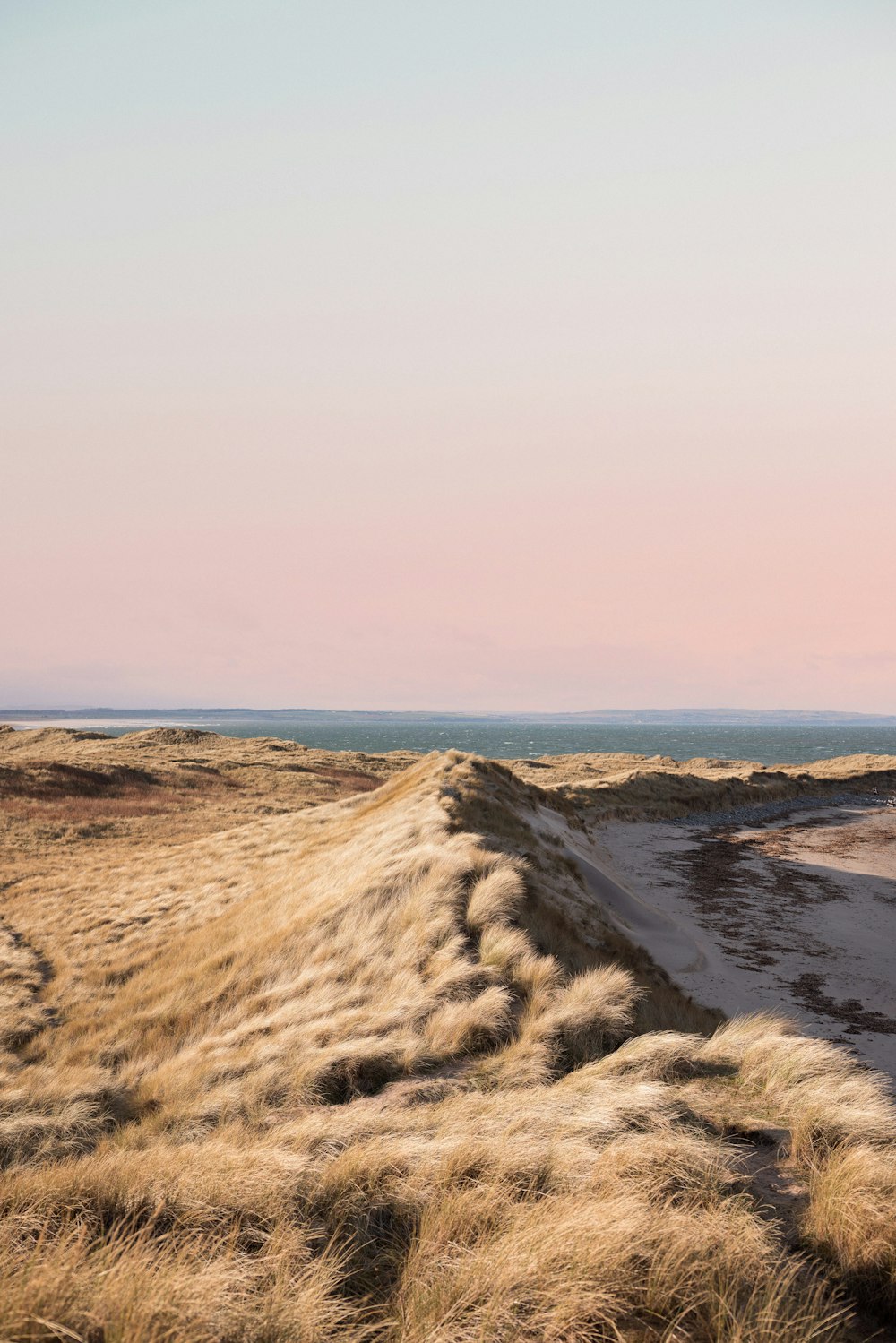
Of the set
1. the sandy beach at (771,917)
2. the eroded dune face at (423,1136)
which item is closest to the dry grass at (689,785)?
the sandy beach at (771,917)

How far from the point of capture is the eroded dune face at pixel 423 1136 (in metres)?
3.81

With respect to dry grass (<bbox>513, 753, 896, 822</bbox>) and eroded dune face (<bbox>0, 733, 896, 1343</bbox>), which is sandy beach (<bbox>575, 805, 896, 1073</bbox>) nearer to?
eroded dune face (<bbox>0, 733, 896, 1343</bbox>)

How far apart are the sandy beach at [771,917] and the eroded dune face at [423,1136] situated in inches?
94.1

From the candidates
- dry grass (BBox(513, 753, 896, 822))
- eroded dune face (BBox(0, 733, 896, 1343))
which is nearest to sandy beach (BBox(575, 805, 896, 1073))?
eroded dune face (BBox(0, 733, 896, 1343))

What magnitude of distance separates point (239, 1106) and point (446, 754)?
16.5 meters

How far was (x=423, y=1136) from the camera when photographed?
5.76m

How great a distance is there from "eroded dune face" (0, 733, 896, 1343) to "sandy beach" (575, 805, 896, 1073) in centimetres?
239

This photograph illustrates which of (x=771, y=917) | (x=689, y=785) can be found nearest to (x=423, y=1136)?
(x=771, y=917)

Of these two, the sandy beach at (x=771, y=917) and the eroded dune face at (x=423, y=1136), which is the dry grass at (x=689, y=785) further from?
the eroded dune face at (x=423, y=1136)

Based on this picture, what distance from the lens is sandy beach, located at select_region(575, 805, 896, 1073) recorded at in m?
13.5

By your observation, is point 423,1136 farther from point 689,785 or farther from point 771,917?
point 689,785

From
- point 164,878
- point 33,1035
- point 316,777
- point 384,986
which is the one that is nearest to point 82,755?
point 316,777

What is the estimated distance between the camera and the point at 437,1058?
812 cm

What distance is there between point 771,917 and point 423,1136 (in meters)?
16.3
